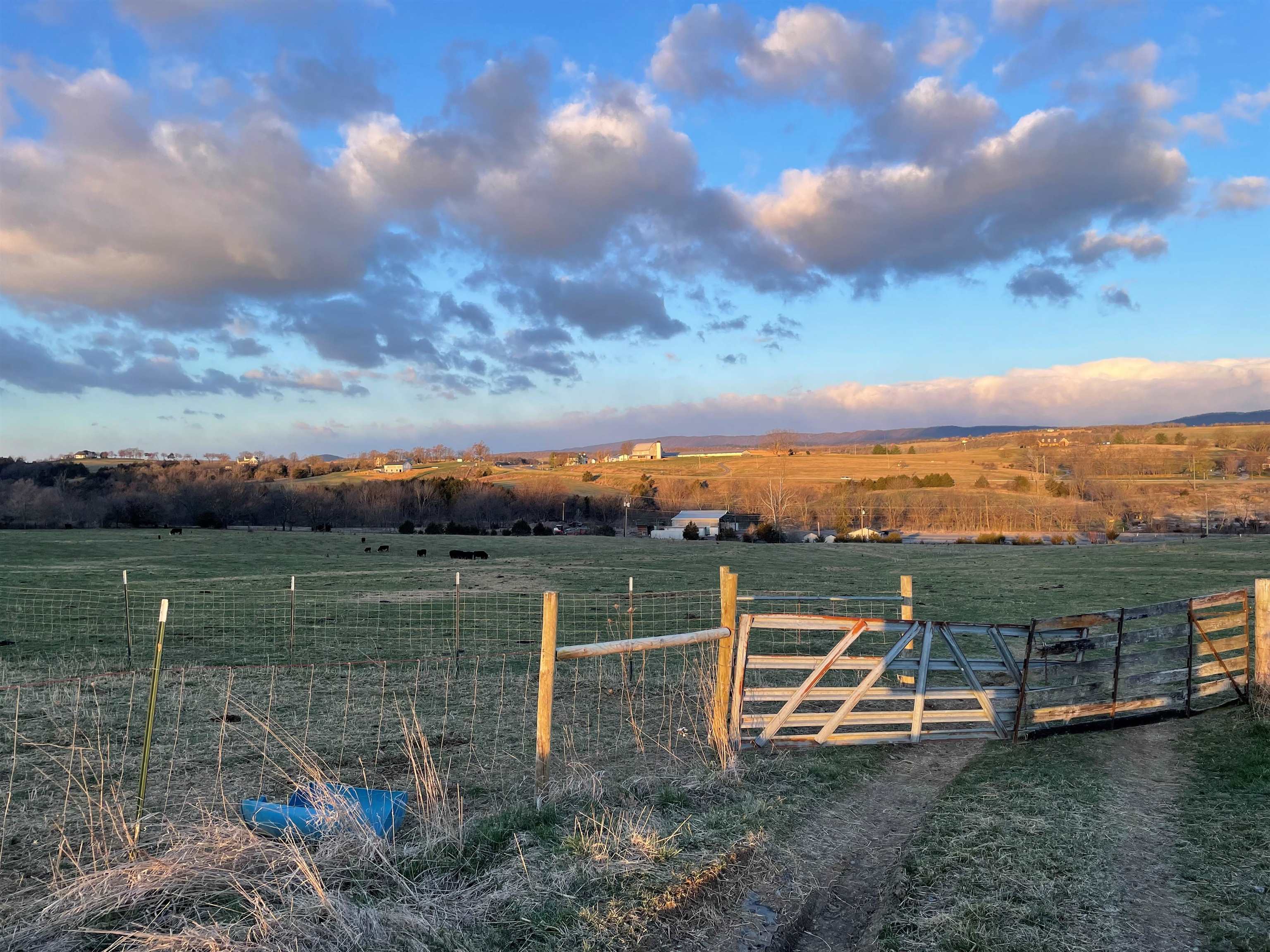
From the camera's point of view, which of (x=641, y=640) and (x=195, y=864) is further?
(x=641, y=640)

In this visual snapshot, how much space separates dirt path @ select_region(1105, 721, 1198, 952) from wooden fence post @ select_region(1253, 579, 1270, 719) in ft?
3.45

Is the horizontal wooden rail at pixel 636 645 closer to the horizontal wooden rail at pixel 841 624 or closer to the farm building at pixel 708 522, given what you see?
the horizontal wooden rail at pixel 841 624

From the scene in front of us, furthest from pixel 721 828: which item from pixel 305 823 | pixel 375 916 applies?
pixel 305 823

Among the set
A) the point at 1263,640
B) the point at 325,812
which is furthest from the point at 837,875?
the point at 1263,640

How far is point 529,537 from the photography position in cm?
5538

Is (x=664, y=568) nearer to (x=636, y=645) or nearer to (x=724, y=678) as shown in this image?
(x=724, y=678)

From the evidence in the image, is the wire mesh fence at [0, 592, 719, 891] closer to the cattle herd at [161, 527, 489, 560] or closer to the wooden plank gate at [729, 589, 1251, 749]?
the wooden plank gate at [729, 589, 1251, 749]

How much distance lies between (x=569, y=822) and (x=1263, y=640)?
7.94 meters

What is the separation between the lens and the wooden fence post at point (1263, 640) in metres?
8.34

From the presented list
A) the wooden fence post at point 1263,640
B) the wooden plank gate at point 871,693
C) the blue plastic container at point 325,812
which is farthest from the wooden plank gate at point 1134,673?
the blue plastic container at point 325,812

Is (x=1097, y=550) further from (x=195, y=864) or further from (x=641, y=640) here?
(x=195, y=864)

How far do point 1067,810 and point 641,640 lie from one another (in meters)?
3.47

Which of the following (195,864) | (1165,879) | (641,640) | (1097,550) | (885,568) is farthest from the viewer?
(1097,550)

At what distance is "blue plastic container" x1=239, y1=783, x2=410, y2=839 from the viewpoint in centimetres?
487
